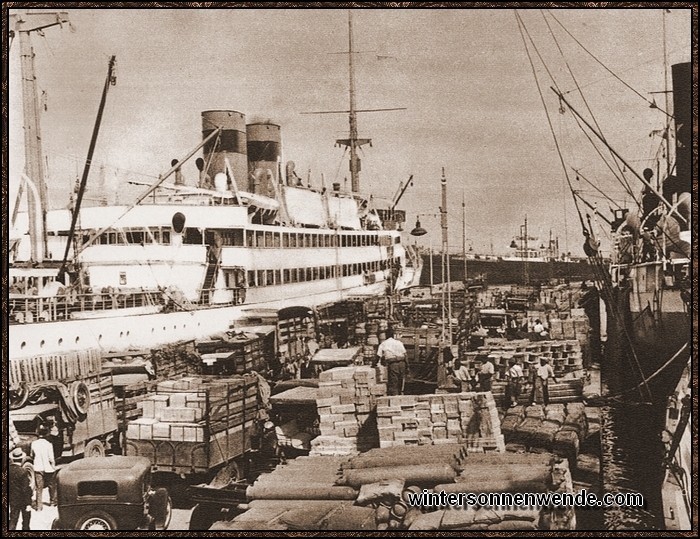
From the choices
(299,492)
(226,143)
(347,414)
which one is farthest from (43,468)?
(226,143)

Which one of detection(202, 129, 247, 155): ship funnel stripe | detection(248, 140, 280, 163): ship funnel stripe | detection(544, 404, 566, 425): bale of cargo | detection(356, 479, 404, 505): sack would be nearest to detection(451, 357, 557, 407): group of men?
detection(544, 404, 566, 425): bale of cargo

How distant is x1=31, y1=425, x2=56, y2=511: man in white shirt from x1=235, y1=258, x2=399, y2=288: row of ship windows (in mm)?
14036

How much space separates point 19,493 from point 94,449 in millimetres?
2588

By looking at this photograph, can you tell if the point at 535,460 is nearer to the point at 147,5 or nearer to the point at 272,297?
the point at 147,5

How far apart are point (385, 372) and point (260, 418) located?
3001 mm

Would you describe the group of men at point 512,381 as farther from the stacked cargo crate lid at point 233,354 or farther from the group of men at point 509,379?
the stacked cargo crate lid at point 233,354

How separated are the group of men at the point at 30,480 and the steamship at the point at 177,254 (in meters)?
3.63

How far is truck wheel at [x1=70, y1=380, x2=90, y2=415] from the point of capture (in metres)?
11.2

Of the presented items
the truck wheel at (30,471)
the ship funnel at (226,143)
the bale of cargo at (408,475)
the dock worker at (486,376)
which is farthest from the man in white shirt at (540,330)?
the truck wheel at (30,471)

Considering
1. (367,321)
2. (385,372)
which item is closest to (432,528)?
(385,372)

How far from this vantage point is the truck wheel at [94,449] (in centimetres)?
1154

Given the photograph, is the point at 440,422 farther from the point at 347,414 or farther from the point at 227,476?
the point at 227,476

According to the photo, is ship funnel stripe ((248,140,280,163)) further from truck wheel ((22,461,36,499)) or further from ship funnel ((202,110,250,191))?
truck wheel ((22,461,36,499))

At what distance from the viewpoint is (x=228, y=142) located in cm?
2784
